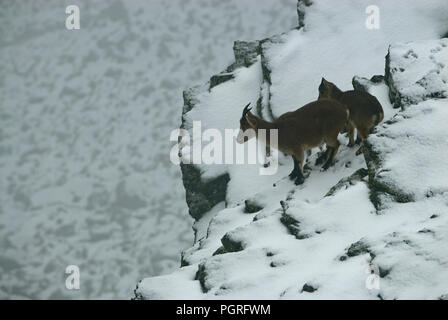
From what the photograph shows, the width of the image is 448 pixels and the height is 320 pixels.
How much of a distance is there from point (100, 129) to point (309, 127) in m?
30.1

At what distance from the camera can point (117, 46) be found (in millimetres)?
45531

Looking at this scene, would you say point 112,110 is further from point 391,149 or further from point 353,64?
point 391,149

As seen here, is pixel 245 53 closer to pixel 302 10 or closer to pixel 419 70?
pixel 302 10

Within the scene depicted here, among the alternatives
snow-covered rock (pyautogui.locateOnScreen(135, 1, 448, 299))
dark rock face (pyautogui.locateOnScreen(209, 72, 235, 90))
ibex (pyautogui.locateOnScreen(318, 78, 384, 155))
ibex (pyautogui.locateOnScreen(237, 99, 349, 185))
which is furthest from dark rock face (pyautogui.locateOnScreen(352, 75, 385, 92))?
dark rock face (pyautogui.locateOnScreen(209, 72, 235, 90))

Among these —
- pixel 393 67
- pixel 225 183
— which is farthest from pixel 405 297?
pixel 225 183

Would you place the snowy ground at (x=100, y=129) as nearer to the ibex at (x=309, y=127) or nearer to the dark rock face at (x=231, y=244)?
the ibex at (x=309, y=127)

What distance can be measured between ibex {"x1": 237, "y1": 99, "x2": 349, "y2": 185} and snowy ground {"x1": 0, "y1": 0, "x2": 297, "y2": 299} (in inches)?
773

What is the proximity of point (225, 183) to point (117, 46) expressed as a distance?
3133cm

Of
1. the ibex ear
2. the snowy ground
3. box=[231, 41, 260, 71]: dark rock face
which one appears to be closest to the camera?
A: the ibex ear

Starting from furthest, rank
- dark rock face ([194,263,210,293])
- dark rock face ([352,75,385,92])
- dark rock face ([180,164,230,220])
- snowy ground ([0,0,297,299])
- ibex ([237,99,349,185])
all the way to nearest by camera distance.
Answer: snowy ground ([0,0,297,299])
dark rock face ([180,164,230,220])
dark rock face ([352,75,385,92])
ibex ([237,99,349,185])
dark rock face ([194,263,210,293])

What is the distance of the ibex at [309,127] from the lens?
38.1 feet

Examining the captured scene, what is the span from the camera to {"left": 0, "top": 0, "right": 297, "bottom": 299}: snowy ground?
32469 millimetres

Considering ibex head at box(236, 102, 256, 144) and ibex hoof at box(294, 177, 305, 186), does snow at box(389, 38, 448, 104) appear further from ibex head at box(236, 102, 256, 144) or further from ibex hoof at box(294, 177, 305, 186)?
ibex head at box(236, 102, 256, 144)

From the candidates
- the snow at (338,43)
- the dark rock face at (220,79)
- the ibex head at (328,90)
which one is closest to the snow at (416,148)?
the ibex head at (328,90)
